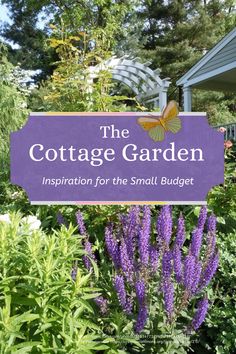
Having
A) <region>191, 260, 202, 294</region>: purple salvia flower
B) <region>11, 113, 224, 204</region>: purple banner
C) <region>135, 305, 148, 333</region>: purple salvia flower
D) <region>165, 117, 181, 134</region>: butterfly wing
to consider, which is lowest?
<region>135, 305, 148, 333</region>: purple salvia flower

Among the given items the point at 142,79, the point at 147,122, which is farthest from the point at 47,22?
the point at 147,122

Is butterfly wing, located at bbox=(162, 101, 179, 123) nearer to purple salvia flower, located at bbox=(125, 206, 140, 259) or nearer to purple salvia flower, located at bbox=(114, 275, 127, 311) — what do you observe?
purple salvia flower, located at bbox=(125, 206, 140, 259)

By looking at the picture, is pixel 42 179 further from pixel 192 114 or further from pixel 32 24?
pixel 32 24

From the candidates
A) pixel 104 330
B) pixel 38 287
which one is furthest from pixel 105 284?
pixel 38 287

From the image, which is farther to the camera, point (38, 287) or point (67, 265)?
point (67, 265)

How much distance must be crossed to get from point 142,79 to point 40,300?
9123 mm

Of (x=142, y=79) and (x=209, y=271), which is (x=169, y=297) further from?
(x=142, y=79)

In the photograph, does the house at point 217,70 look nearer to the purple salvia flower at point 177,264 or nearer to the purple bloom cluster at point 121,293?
the purple salvia flower at point 177,264

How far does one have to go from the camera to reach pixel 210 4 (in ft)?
79.4

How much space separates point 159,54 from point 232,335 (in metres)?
21.1

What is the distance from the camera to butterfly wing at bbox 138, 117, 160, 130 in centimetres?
242

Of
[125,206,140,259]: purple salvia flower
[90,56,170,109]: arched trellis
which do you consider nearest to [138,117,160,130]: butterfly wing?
[125,206,140,259]: purple salvia flower

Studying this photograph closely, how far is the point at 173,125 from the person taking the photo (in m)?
2.42

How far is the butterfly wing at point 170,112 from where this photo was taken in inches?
94.8
